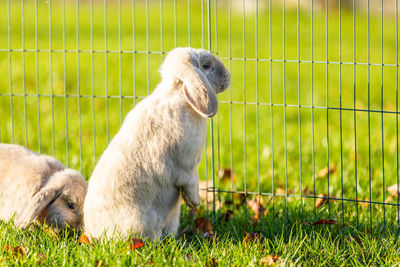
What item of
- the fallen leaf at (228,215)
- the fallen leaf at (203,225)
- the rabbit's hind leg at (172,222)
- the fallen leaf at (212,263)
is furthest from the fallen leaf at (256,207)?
the fallen leaf at (212,263)

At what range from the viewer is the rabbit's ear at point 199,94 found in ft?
12.1

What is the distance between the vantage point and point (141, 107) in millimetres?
3846

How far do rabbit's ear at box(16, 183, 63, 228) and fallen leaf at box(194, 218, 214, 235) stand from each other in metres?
1.01

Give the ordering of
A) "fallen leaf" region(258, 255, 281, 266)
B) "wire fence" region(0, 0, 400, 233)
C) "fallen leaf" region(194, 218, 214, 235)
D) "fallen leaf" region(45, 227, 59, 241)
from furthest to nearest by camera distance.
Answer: "wire fence" region(0, 0, 400, 233) → "fallen leaf" region(194, 218, 214, 235) → "fallen leaf" region(45, 227, 59, 241) → "fallen leaf" region(258, 255, 281, 266)

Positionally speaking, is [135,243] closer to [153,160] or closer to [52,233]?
[153,160]

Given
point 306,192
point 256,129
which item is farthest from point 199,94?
point 256,129

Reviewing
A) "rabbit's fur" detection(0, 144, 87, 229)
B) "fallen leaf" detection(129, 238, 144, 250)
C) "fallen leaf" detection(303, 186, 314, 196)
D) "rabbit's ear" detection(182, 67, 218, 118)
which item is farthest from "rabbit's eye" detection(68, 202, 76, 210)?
"fallen leaf" detection(303, 186, 314, 196)

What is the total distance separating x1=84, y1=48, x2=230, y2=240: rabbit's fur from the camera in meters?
3.73

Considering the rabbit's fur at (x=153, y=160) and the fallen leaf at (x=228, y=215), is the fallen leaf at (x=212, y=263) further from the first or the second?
the fallen leaf at (x=228, y=215)

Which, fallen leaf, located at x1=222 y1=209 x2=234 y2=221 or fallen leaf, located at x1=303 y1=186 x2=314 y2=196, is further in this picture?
fallen leaf, located at x1=303 y1=186 x2=314 y2=196

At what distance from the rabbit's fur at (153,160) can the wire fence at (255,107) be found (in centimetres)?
59

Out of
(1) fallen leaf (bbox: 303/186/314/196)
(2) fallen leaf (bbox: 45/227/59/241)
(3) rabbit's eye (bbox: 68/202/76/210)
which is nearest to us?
(2) fallen leaf (bbox: 45/227/59/241)

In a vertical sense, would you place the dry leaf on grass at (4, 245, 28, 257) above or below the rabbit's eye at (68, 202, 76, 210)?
below

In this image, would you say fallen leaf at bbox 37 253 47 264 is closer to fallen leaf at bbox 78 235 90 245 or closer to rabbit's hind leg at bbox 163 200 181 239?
fallen leaf at bbox 78 235 90 245
